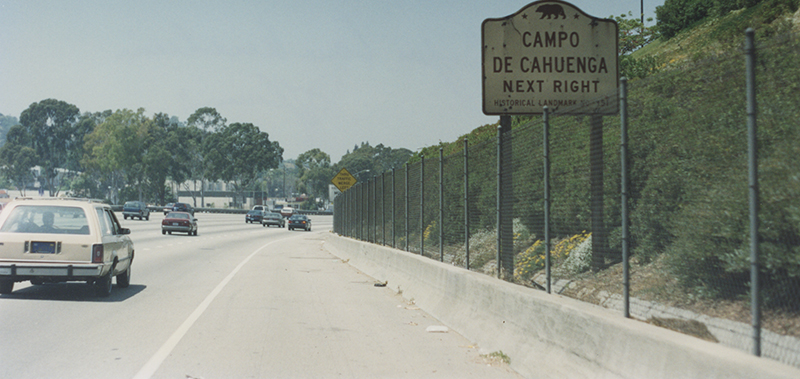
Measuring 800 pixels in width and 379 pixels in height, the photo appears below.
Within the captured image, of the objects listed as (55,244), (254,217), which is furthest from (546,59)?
(254,217)

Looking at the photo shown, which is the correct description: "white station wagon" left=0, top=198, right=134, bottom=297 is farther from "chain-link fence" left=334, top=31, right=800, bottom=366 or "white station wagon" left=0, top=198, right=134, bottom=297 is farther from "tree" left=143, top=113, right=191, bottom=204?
"tree" left=143, top=113, right=191, bottom=204

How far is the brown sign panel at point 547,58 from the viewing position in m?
12.3

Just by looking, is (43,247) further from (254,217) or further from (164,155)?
(164,155)

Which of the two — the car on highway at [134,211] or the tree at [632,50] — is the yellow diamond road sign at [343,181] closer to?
the tree at [632,50]

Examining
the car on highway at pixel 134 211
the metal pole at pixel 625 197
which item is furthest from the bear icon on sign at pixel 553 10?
the car on highway at pixel 134 211

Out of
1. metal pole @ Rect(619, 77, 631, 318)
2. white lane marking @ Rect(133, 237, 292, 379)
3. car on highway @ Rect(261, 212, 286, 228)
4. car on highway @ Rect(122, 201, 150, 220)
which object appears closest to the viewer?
metal pole @ Rect(619, 77, 631, 318)

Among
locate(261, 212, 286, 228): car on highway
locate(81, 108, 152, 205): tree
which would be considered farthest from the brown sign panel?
locate(81, 108, 152, 205): tree

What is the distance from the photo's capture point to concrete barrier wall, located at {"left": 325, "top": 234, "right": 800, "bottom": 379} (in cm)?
445

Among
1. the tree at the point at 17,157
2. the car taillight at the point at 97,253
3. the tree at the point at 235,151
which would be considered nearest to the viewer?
the car taillight at the point at 97,253

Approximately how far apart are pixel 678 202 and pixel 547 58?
6.97m

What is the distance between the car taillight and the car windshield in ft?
1.37

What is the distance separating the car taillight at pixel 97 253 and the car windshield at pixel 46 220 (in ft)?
1.37

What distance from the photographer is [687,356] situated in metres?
4.58

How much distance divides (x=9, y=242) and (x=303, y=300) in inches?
195
